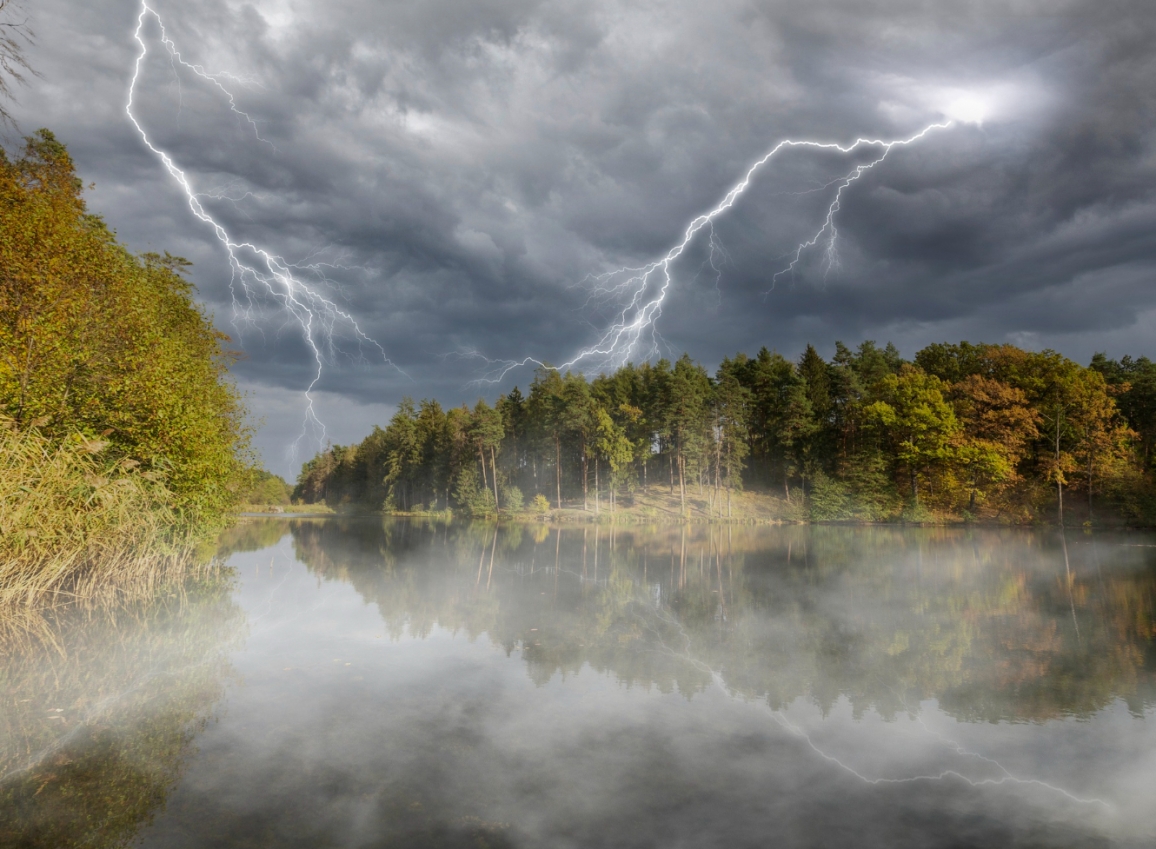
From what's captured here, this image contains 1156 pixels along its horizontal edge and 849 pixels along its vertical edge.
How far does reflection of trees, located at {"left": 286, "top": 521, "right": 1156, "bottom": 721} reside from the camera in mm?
9852

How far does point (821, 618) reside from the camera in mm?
14805

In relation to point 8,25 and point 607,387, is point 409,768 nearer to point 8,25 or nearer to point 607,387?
point 8,25

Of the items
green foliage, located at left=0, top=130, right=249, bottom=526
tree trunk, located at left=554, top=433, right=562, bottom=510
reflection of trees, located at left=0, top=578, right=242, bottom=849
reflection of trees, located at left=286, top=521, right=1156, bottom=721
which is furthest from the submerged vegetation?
tree trunk, located at left=554, top=433, right=562, bottom=510

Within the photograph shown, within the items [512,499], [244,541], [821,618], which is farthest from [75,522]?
[512,499]

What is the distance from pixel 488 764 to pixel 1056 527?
62681 millimetres

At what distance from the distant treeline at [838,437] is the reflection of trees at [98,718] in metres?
56.0

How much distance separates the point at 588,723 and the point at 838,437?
225 feet

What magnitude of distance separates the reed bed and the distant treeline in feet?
170

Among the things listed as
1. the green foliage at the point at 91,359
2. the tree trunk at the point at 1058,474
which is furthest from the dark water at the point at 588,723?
the tree trunk at the point at 1058,474

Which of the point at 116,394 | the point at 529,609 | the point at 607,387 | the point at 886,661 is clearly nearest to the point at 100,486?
the point at 116,394

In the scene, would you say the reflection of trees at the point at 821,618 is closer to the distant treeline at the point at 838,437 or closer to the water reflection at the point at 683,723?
the water reflection at the point at 683,723

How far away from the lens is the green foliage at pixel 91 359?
591 inches

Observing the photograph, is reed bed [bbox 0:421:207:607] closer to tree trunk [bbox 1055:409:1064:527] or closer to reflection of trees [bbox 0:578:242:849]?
reflection of trees [bbox 0:578:242:849]

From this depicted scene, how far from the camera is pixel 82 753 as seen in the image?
695 centimetres
